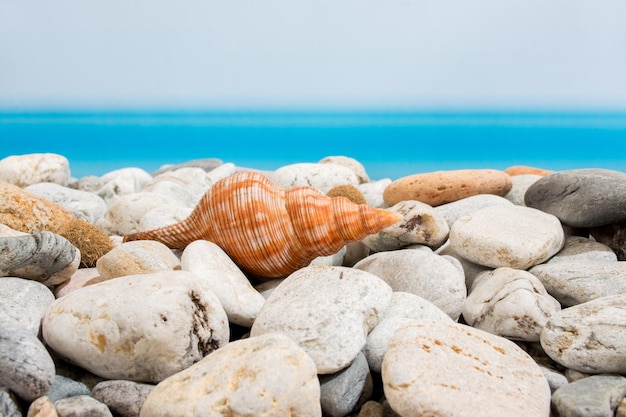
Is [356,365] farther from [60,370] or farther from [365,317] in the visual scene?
[60,370]

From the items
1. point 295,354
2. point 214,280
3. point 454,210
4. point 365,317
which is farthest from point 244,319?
point 454,210

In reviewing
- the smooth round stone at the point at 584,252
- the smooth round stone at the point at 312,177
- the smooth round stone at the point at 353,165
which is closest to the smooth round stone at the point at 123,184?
the smooth round stone at the point at 312,177

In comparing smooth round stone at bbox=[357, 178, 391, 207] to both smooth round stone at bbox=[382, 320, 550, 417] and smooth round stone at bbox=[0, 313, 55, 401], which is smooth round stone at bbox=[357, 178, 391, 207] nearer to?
smooth round stone at bbox=[382, 320, 550, 417]

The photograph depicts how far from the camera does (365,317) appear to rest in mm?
2611

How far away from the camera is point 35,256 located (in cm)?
291

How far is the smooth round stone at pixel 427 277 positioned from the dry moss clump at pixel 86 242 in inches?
64.8

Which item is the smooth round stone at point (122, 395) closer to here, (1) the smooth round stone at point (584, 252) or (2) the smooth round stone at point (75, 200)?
(1) the smooth round stone at point (584, 252)

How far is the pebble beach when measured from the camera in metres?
2.17

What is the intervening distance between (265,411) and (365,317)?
749 mm

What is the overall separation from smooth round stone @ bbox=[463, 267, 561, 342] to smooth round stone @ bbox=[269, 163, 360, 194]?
2.33 metres

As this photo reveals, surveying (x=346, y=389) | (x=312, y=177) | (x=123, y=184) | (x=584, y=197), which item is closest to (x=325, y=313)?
(x=346, y=389)

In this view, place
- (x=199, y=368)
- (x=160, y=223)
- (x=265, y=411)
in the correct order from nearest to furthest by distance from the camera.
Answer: (x=265, y=411)
(x=199, y=368)
(x=160, y=223)

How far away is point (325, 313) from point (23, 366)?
1179 millimetres

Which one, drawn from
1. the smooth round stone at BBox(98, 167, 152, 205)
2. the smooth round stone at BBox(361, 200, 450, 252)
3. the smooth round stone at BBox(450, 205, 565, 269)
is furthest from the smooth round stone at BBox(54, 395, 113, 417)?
the smooth round stone at BBox(98, 167, 152, 205)
